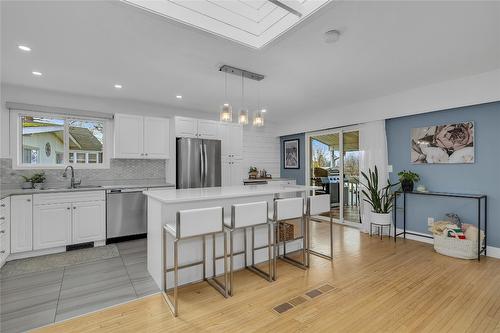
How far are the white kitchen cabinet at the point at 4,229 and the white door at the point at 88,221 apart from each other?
2.36 feet

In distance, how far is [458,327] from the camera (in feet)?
6.56

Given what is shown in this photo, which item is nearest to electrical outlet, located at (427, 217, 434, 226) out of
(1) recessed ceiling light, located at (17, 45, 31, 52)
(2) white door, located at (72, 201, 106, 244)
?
(2) white door, located at (72, 201, 106, 244)

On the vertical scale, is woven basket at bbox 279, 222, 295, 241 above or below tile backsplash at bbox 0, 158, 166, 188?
below

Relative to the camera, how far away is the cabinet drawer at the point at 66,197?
354 centimetres

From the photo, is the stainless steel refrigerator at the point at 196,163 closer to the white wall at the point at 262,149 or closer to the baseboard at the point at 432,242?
the white wall at the point at 262,149

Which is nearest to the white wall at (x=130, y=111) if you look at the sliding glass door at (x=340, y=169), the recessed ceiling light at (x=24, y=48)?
the sliding glass door at (x=340, y=169)

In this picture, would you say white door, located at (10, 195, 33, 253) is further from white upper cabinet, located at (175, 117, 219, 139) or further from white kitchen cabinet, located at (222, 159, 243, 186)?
white kitchen cabinet, located at (222, 159, 243, 186)

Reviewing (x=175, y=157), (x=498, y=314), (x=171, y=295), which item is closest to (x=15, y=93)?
(x=175, y=157)

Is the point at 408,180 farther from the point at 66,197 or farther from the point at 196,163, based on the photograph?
the point at 66,197

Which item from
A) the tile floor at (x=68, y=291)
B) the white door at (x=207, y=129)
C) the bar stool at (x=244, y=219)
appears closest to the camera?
the tile floor at (x=68, y=291)

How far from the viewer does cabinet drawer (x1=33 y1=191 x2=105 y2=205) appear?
3.54 m

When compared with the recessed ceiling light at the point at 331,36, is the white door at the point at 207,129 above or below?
below

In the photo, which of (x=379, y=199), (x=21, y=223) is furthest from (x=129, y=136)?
(x=379, y=199)

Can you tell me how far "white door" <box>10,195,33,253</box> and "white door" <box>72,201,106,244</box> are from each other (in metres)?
0.50
